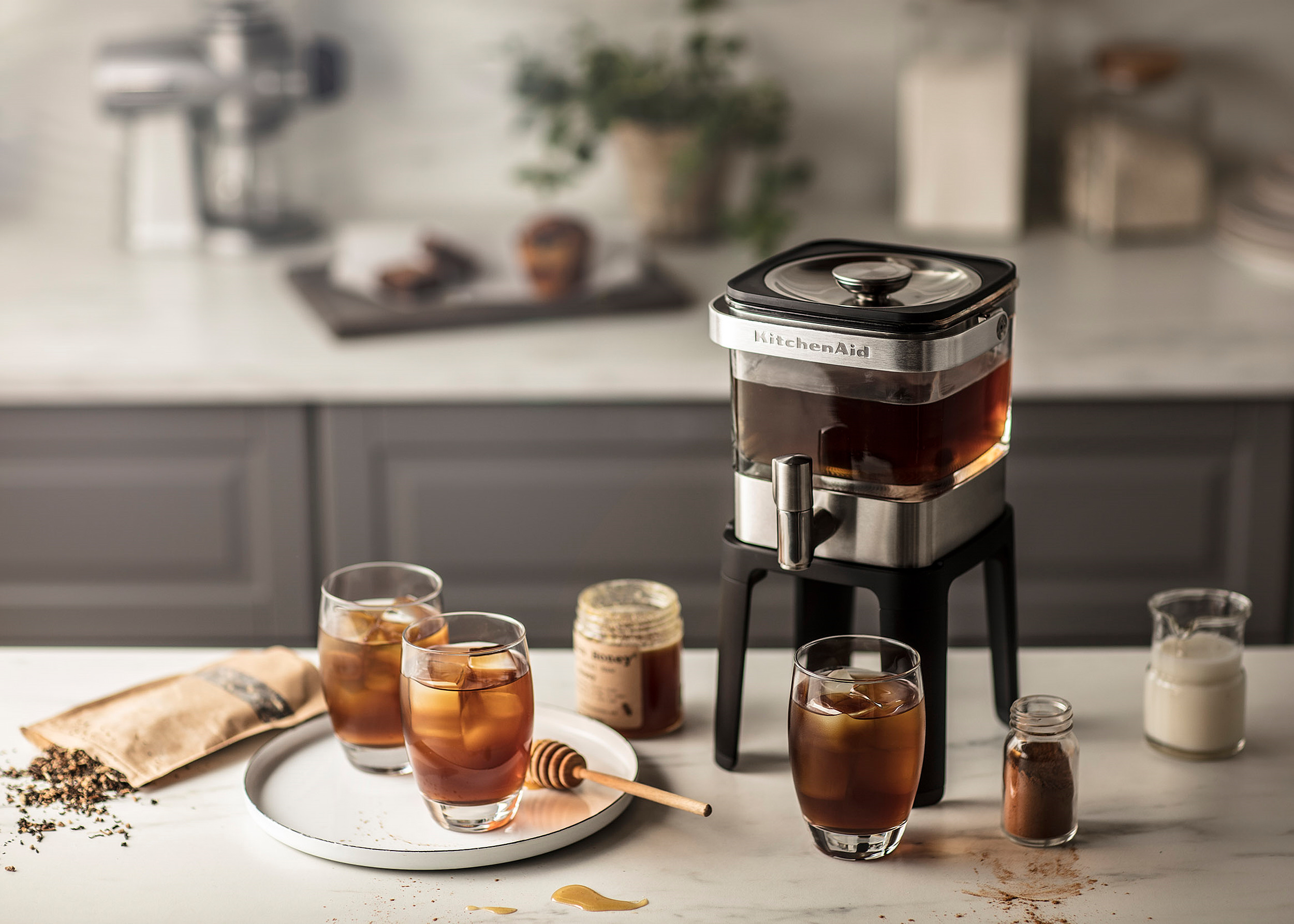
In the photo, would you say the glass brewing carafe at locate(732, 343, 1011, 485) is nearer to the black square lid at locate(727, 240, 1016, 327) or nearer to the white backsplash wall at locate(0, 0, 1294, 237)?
the black square lid at locate(727, 240, 1016, 327)

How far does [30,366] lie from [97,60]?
2.81 ft

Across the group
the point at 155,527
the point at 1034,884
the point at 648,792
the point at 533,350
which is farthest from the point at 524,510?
the point at 1034,884

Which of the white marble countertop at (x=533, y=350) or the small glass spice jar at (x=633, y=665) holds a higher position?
the white marble countertop at (x=533, y=350)

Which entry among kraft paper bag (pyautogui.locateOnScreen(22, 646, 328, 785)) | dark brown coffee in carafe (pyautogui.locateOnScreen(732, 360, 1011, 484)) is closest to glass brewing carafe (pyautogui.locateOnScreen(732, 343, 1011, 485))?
dark brown coffee in carafe (pyautogui.locateOnScreen(732, 360, 1011, 484))

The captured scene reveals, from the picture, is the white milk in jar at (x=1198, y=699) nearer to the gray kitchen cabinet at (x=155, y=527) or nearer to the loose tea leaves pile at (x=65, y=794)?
the loose tea leaves pile at (x=65, y=794)

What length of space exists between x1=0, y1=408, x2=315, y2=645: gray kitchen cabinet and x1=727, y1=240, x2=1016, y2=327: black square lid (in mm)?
1144

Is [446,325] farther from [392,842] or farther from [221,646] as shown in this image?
[392,842]

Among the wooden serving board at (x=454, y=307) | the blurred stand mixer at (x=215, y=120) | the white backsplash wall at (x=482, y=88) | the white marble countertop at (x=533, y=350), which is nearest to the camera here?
the white marble countertop at (x=533, y=350)

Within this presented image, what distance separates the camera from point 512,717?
973 mm

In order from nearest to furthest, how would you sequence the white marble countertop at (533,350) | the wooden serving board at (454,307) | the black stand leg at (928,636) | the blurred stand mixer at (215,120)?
the black stand leg at (928,636)
the white marble countertop at (533,350)
the wooden serving board at (454,307)
the blurred stand mixer at (215,120)

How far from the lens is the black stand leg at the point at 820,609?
3.91 ft

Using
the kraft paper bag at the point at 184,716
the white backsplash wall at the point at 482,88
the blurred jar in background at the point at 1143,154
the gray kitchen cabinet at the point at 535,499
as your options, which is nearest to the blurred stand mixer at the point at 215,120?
the white backsplash wall at the point at 482,88

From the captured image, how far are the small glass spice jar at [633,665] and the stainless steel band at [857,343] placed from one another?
25 centimetres

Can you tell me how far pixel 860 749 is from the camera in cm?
94
